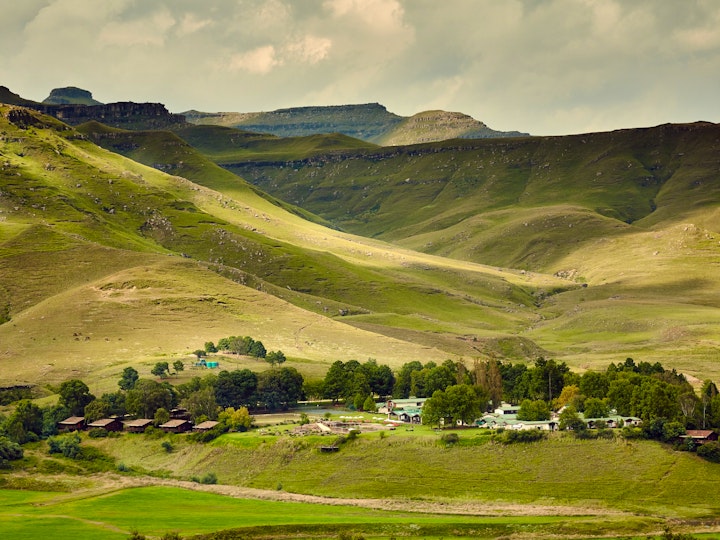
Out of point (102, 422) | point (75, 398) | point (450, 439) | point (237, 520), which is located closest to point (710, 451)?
point (450, 439)

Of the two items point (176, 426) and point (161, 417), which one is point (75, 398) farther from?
point (176, 426)

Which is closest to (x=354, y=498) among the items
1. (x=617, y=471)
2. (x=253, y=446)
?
(x=253, y=446)

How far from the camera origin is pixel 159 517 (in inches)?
5094

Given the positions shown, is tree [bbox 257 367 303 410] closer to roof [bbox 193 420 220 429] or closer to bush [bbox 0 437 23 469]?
roof [bbox 193 420 220 429]

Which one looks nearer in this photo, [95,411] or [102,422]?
[102,422]

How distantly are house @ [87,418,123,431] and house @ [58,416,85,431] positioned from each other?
1.62m

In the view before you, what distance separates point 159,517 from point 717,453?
72.2 metres

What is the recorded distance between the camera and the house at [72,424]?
181750 mm

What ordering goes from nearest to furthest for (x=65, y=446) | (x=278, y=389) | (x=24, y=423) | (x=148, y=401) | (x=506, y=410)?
(x=65, y=446) → (x=24, y=423) → (x=506, y=410) → (x=148, y=401) → (x=278, y=389)

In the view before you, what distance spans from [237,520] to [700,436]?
63820mm

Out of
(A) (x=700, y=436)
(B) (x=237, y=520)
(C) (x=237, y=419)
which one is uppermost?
(A) (x=700, y=436)

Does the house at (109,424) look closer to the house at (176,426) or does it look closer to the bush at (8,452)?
the house at (176,426)

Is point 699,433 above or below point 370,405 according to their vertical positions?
above

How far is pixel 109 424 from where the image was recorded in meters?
179
